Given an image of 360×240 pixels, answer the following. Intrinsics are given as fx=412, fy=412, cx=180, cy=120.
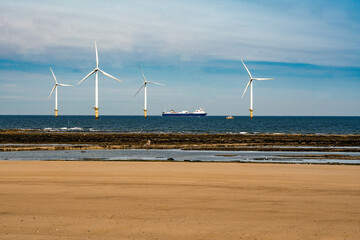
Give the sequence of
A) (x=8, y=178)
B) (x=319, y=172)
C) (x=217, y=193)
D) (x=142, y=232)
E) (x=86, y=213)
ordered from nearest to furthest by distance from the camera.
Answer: (x=142, y=232)
(x=86, y=213)
(x=217, y=193)
(x=8, y=178)
(x=319, y=172)

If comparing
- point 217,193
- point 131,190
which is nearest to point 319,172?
point 217,193

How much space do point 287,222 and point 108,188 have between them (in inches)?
305

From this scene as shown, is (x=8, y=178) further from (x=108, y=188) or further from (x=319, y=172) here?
(x=319, y=172)

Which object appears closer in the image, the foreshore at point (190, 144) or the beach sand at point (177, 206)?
the beach sand at point (177, 206)

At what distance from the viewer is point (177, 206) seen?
13375 mm

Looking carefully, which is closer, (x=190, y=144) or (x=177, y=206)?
(x=177, y=206)

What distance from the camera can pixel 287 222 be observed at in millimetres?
11523

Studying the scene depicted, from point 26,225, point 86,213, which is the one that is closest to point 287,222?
point 86,213

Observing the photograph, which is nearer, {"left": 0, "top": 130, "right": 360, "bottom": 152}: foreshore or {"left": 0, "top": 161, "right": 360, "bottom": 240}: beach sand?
{"left": 0, "top": 161, "right": 360, "bottom": 240}: beach sand

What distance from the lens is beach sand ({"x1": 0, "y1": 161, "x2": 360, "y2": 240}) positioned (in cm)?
1059

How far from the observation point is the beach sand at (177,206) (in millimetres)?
10594

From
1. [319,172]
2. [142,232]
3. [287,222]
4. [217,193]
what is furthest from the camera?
[319,172]

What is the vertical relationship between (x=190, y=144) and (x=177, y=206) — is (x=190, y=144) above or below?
above

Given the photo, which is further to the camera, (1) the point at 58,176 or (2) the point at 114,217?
(1) the point at 58,176
